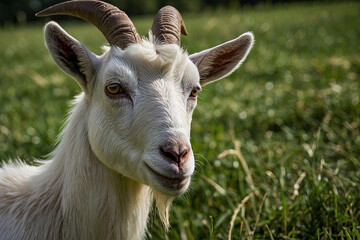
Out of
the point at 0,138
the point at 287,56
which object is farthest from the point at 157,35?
the point at 287,56

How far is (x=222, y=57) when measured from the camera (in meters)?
3.23

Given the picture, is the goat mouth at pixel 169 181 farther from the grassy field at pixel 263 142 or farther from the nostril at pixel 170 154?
the grassy field at pixel 263 142

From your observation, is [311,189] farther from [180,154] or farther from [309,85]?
[309,85]

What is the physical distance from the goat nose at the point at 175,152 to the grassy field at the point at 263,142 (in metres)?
0.74

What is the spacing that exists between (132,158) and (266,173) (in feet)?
6.25

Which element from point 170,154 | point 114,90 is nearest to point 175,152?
point 170,154

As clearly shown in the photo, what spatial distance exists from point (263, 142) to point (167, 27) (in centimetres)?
238

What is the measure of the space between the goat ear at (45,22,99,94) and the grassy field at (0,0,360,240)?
940 millimetres

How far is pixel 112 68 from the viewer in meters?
2.62

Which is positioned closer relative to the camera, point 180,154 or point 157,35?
point 180,154

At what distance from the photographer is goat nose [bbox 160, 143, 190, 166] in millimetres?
2314

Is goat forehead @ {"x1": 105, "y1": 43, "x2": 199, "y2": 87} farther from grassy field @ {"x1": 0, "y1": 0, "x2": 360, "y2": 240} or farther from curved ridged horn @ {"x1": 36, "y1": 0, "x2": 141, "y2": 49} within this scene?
grassy field @ {"x1": 0, "y1": 0, "x2": 360, "y2": 240}

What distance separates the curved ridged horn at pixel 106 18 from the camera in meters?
2.73

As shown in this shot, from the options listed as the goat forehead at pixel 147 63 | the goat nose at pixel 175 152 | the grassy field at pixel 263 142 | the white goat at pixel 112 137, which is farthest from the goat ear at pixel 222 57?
the goat nose at pixel 175 152
